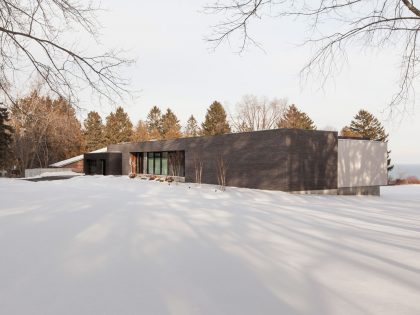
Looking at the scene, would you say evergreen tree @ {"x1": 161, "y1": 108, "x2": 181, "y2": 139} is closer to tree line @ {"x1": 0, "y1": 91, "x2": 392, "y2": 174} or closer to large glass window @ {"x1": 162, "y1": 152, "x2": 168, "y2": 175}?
tree line @ {"x1": 0, "y1": 91, "x2": 392, "y2": 174}

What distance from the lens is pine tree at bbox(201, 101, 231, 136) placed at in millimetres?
55562

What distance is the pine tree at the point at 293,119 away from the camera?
5069 centimetres

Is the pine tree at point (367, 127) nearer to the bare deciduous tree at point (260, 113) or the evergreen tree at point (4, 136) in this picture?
the bare deciduous tree at point (260, 113)

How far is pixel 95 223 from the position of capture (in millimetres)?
6109

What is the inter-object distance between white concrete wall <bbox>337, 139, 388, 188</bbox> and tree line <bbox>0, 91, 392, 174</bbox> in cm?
1695

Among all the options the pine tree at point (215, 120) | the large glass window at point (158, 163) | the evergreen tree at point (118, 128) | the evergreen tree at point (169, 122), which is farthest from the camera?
the evergreen tree at point (169, 122)

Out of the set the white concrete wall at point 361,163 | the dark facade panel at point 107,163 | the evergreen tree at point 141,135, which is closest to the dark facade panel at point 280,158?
the white concrete wall at point 361,163

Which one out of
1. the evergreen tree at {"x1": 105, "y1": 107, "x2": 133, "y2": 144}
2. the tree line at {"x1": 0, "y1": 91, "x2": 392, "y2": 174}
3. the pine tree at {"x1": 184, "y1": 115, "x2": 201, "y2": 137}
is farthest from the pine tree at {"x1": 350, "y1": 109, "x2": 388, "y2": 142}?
the evergreen tree at {"x1": 105, "y1": 107, "x2": 133, "y2": 144}

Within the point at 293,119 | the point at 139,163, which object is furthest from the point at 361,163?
the point at 293,119

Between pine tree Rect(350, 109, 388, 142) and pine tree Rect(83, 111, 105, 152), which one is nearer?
pine tree Rect(350, 109, 388, 142)

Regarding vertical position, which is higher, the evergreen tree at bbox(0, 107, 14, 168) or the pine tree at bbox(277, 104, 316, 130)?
the pine tree at bbox(277, 104, 316, 130)

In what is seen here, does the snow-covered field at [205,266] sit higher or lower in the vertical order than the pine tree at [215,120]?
lower

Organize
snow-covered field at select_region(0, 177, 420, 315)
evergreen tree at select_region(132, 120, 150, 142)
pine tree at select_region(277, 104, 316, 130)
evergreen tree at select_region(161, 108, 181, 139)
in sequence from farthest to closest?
evergreen tree at select_region(161, 108, 181, 139) → evergreen tree at select_region(132, 120, 150, 142) → pine tree at select_region(277, 104, 316, 130) → snow-covered field at select_region(0, 177, 420, 315)

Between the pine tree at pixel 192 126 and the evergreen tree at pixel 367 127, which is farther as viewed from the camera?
the pine tree at pixel 192 126
